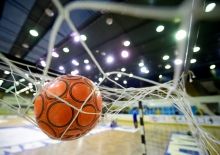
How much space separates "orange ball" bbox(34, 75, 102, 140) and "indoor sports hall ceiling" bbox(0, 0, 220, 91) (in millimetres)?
982

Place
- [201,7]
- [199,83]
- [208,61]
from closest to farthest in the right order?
[201,7] < [208,61] < [199,83]

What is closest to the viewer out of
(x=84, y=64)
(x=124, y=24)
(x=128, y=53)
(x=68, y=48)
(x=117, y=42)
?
(x=124, y=24)

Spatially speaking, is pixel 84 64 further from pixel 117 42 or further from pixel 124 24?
pixel 124 24

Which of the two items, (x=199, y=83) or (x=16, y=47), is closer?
(x=16, y=47)

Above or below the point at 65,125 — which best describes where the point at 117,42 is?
above

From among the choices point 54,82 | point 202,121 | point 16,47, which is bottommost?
point 54,82

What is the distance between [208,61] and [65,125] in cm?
586

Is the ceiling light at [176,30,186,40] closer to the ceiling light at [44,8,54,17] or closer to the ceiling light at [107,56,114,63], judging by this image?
the ceiling light at [107,56,114,63]

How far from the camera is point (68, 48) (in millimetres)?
3693

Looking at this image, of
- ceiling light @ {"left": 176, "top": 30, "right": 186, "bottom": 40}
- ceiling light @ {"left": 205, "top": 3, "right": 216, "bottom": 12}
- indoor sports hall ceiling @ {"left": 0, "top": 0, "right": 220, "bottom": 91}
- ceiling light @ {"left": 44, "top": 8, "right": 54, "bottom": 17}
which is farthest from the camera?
ceiling light @ {"left": 176, "top": 30, "right": 186, "bottom": 40}

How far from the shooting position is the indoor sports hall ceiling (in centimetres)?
244

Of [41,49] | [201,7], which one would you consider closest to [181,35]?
[201,7]

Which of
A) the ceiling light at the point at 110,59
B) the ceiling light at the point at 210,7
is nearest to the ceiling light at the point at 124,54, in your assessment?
the ceiling light at the point at 110,59

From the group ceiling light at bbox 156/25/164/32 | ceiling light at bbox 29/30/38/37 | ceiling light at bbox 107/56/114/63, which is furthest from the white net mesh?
ceiling light at bbox 107/56/114/63
